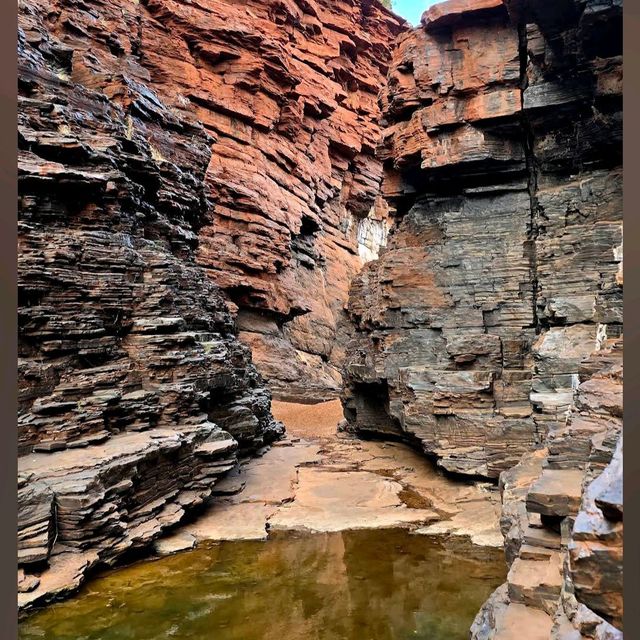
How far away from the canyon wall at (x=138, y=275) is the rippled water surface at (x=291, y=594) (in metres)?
0.76

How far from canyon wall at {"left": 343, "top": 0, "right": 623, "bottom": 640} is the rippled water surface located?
7.50ft

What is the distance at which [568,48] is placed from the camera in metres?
11.5

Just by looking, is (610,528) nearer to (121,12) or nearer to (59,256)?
(59,256)

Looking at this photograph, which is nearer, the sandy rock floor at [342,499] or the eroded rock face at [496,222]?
the sandy rock floor at [342,499]

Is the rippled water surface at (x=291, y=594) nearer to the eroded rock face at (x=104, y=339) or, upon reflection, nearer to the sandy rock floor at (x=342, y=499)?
the sandy rock floor at (x=342, y=499)

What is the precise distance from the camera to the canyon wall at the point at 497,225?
11.7 meters

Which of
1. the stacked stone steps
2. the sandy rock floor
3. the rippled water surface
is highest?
the stacked stone steps

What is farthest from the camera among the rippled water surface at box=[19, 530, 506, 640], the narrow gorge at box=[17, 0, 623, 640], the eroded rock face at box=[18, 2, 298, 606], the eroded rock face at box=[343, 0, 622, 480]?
the eroded rock face at box=[343, 0, 622, 480]

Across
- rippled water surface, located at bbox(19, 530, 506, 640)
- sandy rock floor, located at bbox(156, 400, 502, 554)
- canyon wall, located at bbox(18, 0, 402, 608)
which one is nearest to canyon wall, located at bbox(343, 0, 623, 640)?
sandy rock floor, located at bbox(156, 400, 502, 554)

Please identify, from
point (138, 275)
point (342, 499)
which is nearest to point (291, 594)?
point (342, 499)

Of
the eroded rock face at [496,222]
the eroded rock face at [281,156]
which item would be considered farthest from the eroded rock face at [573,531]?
the eroded rock face at [281,156]

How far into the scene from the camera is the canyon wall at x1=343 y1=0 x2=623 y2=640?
1166 centimetres

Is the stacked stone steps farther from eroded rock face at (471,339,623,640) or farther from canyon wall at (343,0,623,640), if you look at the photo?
canyon wall at (343,0,623,640)

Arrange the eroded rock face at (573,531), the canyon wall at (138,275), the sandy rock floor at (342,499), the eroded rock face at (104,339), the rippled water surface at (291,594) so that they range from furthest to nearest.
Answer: the sandy rock floor at (342,499) → the canyon wall at (138,275) → the eroded rock face at (104,339) → the rippled water surface at (291,594) → the eroded rock face at (573,531)
